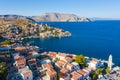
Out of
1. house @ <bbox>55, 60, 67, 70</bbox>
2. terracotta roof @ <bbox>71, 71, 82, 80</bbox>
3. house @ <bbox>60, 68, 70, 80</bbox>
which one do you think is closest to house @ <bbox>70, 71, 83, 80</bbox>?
terracotta roof @ <bbox>71, 71, 82, 80</bbox>

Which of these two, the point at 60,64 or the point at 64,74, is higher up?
the point at 60,64

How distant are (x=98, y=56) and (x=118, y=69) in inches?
634

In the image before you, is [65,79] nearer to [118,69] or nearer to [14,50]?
[118,69]

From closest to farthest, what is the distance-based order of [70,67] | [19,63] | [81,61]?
[19,63] → [70,67] → [81,61]

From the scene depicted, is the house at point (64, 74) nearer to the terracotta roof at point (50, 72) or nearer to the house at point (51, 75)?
the house at point (51, 75)

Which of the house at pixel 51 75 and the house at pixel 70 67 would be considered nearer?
the house at pixel 51 75

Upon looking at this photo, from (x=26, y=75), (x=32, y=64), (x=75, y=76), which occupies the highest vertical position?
(x=32, y=64)

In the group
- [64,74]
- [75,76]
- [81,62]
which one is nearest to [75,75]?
[75,76]

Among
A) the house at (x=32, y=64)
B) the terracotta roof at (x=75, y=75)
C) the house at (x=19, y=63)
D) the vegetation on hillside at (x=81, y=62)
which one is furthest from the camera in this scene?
the vegetation on hillside at (x=81, y=62)

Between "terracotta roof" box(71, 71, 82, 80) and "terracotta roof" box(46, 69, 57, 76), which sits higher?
"terracotta roof" box(46, 69, 57, 76)

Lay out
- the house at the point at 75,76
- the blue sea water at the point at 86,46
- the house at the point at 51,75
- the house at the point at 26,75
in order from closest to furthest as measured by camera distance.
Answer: the house at the point at 26,75 → the house at the point at 51,75 → the house at the point at 75,76 → the blue sea water at the point at 86,46

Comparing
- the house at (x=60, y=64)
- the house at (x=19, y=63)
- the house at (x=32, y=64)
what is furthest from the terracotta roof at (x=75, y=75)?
the house at (x=19, y=63)

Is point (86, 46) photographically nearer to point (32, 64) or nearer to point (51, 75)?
point (32, 64)

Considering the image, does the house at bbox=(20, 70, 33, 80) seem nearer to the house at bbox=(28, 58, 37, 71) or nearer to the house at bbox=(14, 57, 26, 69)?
the house at bbox=(14, 57, 26, 69)
